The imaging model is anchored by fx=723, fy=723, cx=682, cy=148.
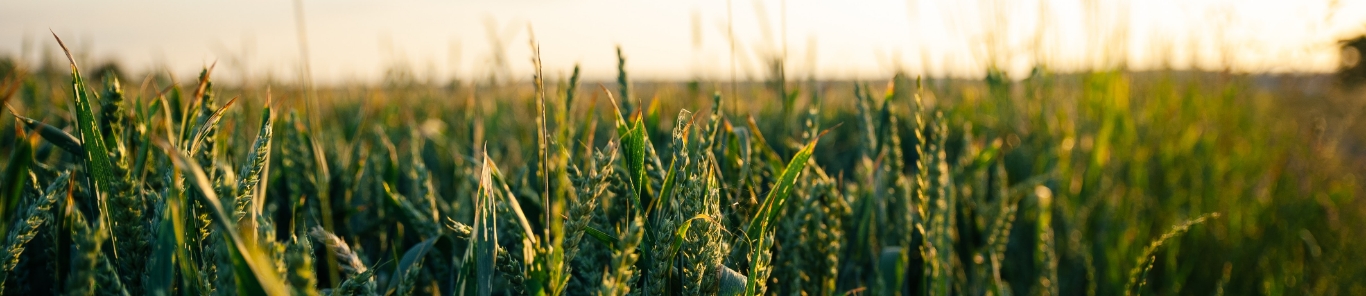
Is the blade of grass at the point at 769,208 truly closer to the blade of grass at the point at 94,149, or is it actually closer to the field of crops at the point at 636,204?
the field of crops at the point at 636,204

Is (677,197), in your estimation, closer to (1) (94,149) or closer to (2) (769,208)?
(2) (769,208)

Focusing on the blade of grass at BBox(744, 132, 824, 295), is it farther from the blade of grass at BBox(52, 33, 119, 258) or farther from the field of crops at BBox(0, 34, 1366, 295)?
the blade of grass at BBox(52, 33, 119, 258)

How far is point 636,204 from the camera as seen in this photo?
648 millimetres

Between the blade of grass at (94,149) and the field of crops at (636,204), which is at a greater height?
the blade of grass at (94,149)

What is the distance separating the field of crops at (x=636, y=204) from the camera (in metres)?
0.56

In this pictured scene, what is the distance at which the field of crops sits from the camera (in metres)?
0.56

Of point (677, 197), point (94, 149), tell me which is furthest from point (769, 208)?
Result: point (94, 149)

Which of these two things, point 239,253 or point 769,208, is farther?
point 769,208

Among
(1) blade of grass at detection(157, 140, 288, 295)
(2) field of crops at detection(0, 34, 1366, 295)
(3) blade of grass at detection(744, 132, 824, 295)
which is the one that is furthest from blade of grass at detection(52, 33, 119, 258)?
(3) blade of grass at detection(744, 132, 824, 295)

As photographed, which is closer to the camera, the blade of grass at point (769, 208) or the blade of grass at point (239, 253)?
the blade of grass at point (239, 253)

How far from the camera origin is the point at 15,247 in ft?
1.96

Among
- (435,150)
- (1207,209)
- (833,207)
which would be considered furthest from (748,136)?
(1207,209)

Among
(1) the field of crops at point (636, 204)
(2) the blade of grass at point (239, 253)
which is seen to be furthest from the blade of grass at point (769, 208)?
(2) the blade of grass at point (239, 253)

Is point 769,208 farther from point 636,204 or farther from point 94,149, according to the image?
point 94,149
